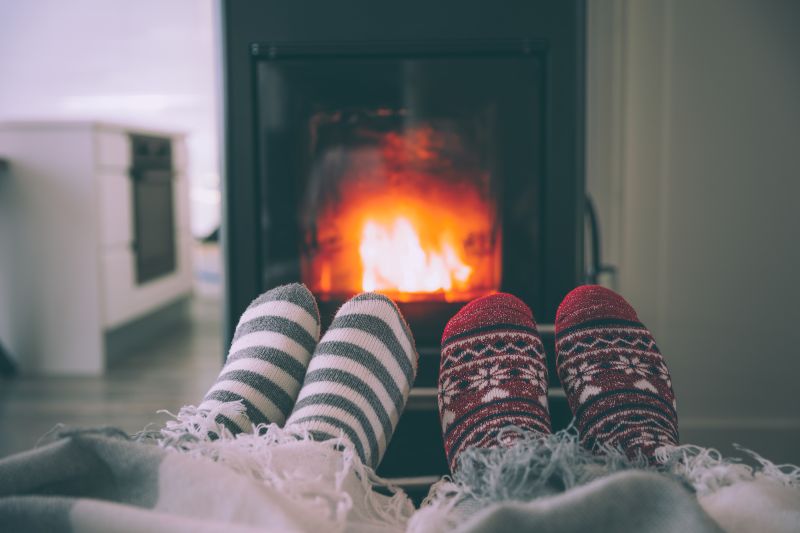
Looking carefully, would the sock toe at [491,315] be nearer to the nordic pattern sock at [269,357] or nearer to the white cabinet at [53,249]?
the nordic pattern sock at [269,357]

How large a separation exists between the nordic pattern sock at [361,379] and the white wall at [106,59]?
291cm

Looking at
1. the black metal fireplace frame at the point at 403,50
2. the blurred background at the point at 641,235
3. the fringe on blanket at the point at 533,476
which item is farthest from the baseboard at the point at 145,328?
the fringe on blanket at the point at 533,476

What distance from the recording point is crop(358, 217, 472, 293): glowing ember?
1201 millimetres

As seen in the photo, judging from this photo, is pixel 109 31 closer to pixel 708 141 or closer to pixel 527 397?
pixel 708 141

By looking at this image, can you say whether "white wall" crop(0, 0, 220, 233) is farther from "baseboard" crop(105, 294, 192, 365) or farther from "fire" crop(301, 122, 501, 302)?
"fire" crop(301, 122, 501, 302)

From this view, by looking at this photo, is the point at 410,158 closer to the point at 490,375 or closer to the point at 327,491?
the point at 490,375

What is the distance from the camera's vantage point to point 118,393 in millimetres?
1817

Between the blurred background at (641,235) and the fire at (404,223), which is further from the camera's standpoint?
the blurred background at (641,235)

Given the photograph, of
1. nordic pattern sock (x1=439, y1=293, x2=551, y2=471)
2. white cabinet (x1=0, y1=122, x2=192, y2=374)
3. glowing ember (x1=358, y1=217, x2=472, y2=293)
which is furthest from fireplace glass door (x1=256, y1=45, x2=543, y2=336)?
white cabinet (x1=0, y1=122, x2=192, y2=374)

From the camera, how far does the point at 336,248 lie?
1.20 metres

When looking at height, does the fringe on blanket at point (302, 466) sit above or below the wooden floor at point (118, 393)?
above

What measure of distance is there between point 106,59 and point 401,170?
3067 mm

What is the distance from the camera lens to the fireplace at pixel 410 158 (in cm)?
111

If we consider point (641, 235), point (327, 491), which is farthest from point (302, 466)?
point (641, 235)
